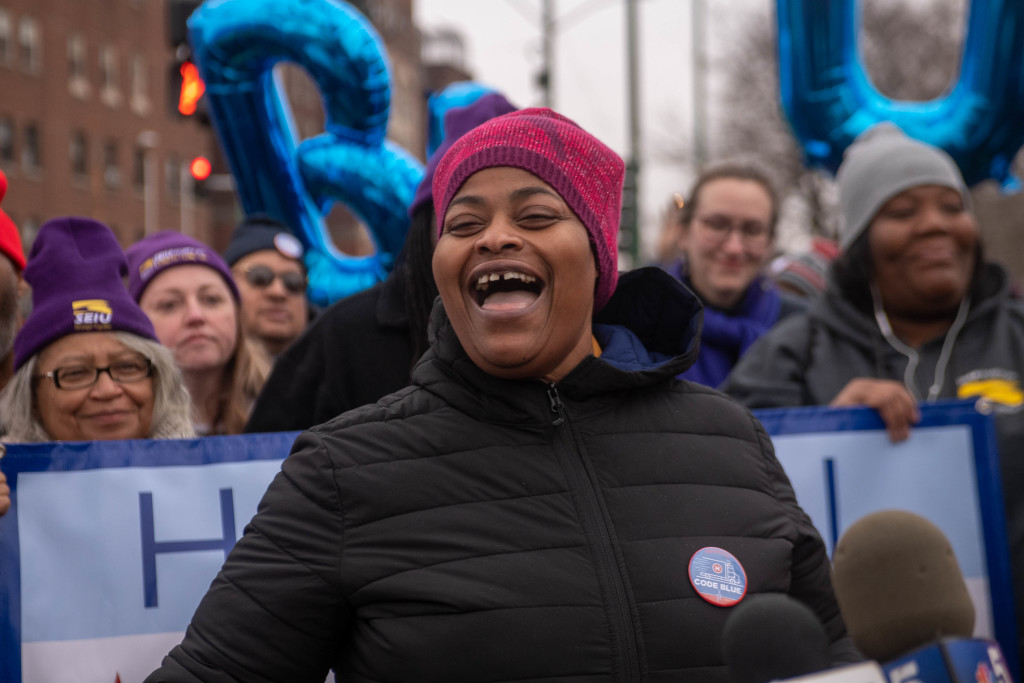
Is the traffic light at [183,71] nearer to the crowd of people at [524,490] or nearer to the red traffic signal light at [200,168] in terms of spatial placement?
the red traffic signal light at [200,168]

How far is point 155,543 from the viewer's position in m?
3.19

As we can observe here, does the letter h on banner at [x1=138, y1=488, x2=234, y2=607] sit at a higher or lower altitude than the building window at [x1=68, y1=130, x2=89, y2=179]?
lower

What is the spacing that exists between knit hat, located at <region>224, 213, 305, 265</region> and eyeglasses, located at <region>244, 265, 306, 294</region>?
10 centimetres

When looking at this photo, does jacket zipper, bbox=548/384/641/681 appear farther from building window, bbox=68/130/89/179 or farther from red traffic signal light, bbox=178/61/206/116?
building window, bbox=68/130/89/179

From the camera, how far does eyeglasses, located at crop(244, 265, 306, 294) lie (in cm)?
543

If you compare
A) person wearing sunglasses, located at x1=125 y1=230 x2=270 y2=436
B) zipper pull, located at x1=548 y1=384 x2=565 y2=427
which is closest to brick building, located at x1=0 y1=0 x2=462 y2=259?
person wearing sunglasses, located at x1=125 y1=230 x2=270 y2=436

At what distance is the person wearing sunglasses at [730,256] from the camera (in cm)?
468

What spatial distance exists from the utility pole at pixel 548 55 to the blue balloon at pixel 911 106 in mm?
11975

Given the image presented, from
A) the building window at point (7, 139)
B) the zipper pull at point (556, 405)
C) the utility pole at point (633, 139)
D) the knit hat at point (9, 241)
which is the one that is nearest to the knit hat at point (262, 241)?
the knit hat at point (9, 241)

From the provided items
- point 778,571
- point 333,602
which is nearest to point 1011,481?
point 778,571

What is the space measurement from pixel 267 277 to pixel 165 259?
873 mm

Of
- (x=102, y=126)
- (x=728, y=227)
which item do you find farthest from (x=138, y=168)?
(x=728, y=227)

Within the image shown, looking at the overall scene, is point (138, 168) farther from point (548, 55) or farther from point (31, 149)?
point (548, 55)

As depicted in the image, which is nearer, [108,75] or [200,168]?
[200,168]
